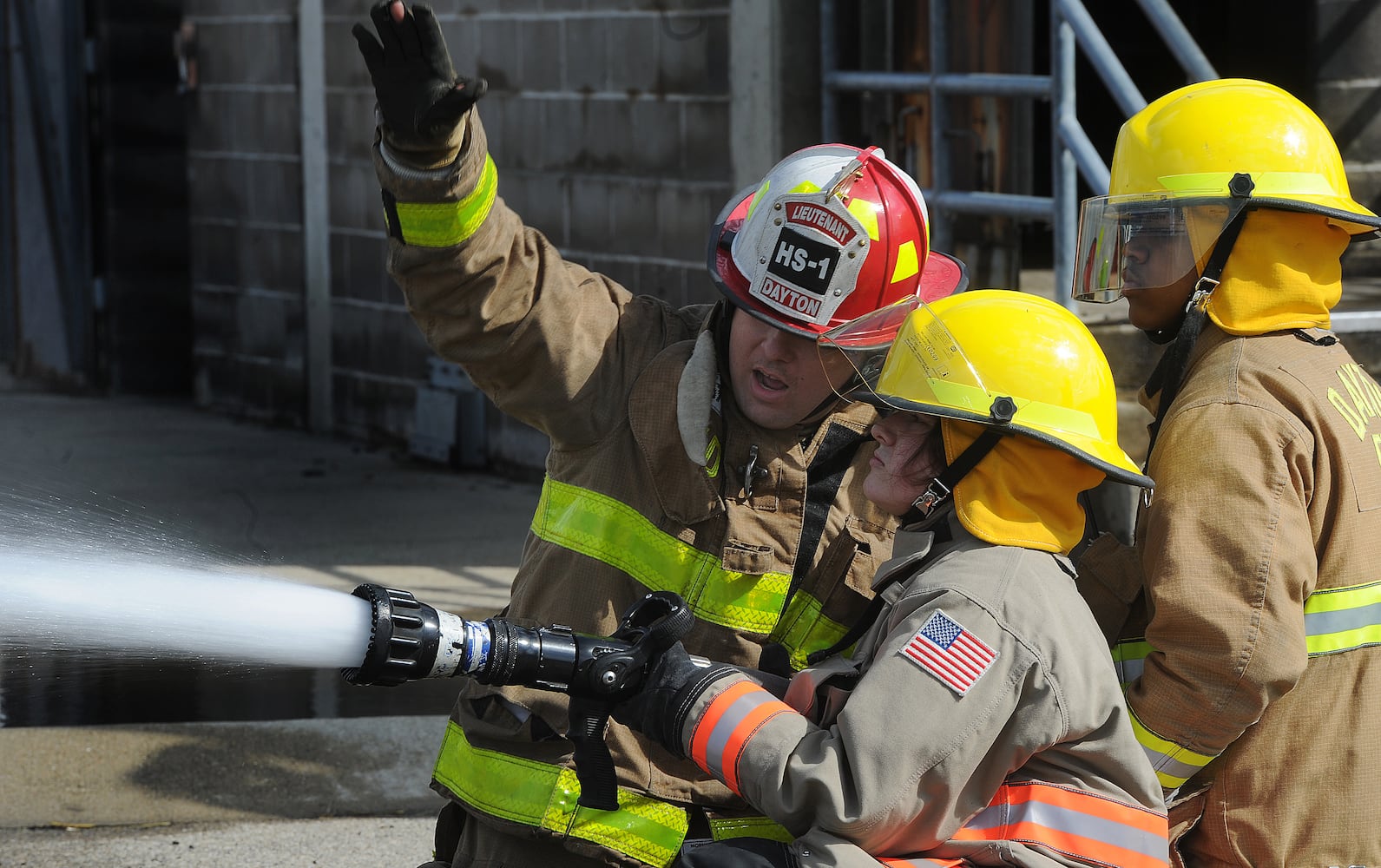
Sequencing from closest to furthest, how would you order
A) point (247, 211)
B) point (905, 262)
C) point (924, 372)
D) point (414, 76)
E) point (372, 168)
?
point (924, 372) → point (414, 76) → point (905, 262) → point (372, 168) → point (247, 211)

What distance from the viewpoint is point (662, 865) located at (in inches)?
100

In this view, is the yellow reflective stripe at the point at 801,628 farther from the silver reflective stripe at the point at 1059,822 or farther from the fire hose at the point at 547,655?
the silver reflective stripe at the point at 1059,822

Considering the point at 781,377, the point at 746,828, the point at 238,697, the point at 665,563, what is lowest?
the point at 238,697

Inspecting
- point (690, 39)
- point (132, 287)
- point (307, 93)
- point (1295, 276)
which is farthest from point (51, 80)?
point (1295, 276)

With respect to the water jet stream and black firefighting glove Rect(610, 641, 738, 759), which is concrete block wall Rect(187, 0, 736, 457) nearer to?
the water jet stream

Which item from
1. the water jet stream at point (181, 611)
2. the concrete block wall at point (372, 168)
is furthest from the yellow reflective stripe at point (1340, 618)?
the concrete block wall at point (372, 168)

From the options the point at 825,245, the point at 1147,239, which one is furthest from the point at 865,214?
the point at 1147,239

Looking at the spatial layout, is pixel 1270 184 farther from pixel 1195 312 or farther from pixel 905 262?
pixel 905 262

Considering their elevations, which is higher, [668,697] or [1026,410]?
[1026,410]

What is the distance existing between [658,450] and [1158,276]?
2.95 ft

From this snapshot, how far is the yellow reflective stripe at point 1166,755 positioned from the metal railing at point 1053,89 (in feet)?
7.86

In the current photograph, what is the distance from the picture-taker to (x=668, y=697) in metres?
2.29

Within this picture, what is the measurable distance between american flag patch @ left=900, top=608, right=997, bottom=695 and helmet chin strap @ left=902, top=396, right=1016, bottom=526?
24 cm

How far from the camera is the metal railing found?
491 cm
